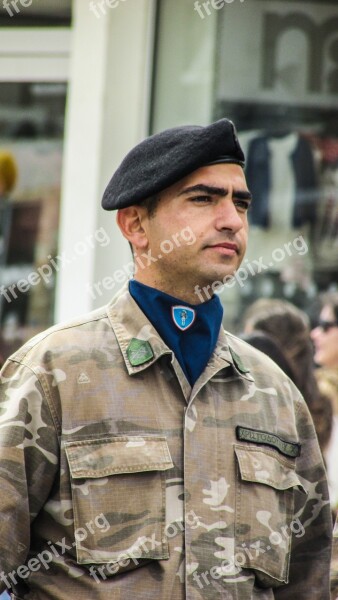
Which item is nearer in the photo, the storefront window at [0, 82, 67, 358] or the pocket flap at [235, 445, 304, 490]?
the pocket flap at [235, 445, 304, 490]

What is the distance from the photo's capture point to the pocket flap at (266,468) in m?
2.95

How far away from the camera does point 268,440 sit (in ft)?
9.96

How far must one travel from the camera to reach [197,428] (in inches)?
115

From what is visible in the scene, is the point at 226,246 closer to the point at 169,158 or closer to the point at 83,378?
the point at 169,158

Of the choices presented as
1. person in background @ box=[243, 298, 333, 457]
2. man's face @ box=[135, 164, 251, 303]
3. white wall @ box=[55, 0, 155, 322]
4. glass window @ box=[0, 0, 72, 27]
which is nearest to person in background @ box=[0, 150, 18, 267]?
white wall @ box=[55, 0, 155, 322]

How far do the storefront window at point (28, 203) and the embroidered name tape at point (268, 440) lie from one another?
417 cm

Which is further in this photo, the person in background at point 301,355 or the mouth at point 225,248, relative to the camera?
the person in background at point 301,355

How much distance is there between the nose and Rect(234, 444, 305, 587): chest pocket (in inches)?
22.2

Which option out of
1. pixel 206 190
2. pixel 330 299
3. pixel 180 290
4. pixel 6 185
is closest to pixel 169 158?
pixel 206 190

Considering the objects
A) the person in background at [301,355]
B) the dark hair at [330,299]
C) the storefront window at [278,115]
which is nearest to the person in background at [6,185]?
the storefront window at [278,115]

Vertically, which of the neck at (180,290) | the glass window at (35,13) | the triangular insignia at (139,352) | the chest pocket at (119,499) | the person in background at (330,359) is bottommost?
the person in background at (330,359)

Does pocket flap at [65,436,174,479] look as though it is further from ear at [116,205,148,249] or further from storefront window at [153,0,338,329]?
storefront window at [153,0,338,329]

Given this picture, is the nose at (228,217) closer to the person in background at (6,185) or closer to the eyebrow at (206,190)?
the eyebrow at (206,190)

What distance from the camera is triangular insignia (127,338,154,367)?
2.94m
